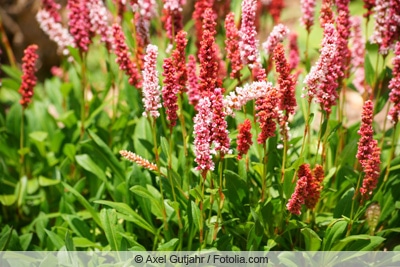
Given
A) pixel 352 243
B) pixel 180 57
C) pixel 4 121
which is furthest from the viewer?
pixel 4 121

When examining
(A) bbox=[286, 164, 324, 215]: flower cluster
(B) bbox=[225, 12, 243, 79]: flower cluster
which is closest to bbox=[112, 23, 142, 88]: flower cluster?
(B) bbox=[225, 12, 243, 79]: flower cluster

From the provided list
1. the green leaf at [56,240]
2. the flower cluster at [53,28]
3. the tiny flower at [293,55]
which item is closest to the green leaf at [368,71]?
the tiny flower at [293,55]

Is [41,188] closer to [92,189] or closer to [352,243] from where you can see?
[92,189]

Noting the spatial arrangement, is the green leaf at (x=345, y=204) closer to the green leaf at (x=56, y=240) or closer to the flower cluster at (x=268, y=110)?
the flower cluster at (x=268, y=110)

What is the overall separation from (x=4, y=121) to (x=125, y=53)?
198 cm

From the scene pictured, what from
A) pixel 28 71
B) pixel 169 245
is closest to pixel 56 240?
pixel 169 245

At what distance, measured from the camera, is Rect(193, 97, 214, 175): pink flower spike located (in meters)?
2.81

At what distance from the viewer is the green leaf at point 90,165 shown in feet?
13.9

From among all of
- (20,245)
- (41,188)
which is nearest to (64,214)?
(20,245)

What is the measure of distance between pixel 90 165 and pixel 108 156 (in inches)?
8.5

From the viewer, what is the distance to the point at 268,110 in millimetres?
2902

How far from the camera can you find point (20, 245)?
395 centimetres

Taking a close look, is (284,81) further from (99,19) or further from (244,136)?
(99,19)

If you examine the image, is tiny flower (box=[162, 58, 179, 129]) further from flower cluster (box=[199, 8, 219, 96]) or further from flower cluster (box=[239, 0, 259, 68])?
flower cluster (box=[239, 0, 259, 68])
